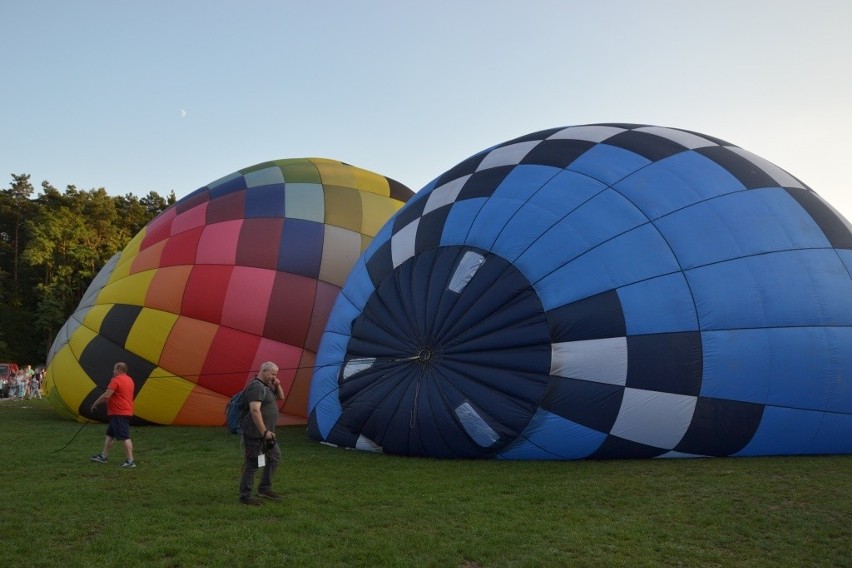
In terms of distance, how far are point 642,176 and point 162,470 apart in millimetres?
6048

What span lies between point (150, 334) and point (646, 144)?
7.73 m

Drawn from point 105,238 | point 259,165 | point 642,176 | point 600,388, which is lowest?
point 600,388

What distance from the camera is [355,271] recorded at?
950 cm

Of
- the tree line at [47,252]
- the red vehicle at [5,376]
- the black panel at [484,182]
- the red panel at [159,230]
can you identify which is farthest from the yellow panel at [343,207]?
the tree line at [47,252]

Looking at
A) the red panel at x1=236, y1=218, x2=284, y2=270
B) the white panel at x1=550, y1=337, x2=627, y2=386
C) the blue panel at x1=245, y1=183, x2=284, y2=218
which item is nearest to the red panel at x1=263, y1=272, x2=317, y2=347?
the red panel at x1=236, y1=218, x2=284, y2=270

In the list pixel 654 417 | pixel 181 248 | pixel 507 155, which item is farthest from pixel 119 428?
pixel 654 417

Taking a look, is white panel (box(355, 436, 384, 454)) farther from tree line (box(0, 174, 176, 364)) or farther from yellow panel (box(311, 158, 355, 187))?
tree line (box(0, 174, 176, 364))

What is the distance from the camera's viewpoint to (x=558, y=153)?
855 centimetres

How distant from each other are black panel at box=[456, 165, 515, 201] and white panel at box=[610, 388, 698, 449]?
296 cm

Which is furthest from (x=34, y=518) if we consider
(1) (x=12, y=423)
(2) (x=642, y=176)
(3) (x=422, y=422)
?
(1) (x=12, y=423)

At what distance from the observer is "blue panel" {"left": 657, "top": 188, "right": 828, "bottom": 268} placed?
285 inches

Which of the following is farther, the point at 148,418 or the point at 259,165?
the point at 259,165

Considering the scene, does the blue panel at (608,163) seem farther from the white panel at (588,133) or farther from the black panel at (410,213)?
the black panel at (410,213)

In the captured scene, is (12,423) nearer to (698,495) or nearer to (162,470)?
(162,470)
